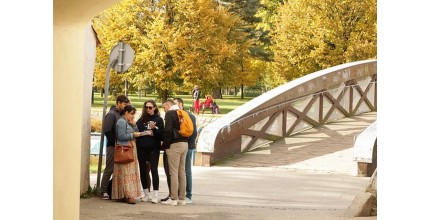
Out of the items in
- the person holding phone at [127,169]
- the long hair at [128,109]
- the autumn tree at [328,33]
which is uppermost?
the autumn tree at [328,33]

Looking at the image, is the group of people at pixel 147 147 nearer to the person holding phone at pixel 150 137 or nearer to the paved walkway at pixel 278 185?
the person holding phone at pixel 150 137

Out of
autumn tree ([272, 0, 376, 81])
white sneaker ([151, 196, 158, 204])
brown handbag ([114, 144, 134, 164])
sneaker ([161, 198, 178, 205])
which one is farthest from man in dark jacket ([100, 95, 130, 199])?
autumn tree ([272, 0, 376, 81])

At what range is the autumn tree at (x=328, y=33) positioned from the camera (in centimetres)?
3700

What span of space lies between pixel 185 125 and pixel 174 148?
34cm

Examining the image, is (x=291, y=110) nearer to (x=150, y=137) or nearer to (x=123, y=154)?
(x=150, y=137)

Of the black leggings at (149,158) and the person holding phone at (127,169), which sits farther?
the black leggings at (149,158)

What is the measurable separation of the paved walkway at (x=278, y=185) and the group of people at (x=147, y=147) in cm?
23

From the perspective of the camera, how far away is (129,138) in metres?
11.5

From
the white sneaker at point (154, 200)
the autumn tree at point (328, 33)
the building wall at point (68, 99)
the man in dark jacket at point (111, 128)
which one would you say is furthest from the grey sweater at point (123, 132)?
the autumn tree at point (328, 33)

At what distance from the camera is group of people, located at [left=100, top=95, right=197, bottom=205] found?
37.8 feet

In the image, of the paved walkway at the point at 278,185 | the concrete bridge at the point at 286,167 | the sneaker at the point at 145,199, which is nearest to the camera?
the paved walkway at the point at 278,185

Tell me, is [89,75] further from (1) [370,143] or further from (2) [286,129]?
(2) [286,129]

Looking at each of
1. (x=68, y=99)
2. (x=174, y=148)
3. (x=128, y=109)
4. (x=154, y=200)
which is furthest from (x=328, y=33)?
(x=68, y=99)

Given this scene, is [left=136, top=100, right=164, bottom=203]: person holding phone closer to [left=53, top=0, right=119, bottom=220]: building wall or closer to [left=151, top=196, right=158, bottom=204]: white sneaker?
[left=151, top=196, right=158, bottom=204]: white sneaker
